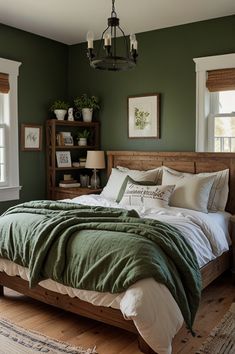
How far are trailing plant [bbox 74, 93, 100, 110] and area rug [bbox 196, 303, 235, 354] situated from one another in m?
3.42

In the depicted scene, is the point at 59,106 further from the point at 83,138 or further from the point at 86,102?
the point at 83,138

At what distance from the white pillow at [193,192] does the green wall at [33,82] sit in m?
2.07

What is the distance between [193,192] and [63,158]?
215 centimetres

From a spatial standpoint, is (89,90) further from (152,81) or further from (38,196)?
(38,196)

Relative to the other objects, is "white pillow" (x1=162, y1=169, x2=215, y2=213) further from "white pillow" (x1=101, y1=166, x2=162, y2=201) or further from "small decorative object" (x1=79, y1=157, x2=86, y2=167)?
"small decorative object" (x1=79, y1=157, x2=86, y2=167)

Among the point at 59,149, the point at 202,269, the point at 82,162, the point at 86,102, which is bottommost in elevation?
the point at 202,269

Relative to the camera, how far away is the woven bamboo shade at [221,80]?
4337 millimetres

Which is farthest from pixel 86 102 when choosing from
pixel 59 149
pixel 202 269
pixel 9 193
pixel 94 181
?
pixel 202 269

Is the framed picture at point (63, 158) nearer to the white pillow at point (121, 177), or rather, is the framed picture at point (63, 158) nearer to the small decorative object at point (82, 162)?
the small decorative object at point (82, 162)

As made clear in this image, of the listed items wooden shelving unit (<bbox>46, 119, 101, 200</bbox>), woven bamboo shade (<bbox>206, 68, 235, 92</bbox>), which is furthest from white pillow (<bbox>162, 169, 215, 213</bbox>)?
wooden shelving unit (<bbox>46, 119, 101, 200</bbox>)

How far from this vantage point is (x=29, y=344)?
263 centimetres

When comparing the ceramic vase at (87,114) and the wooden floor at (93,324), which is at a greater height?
the ceramic vase at (87,114)

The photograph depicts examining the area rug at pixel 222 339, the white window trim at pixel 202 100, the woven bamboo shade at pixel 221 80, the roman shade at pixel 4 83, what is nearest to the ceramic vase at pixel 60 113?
the roman shade at pixel 4 83

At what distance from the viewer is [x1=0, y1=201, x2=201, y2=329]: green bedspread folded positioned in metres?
2.47
